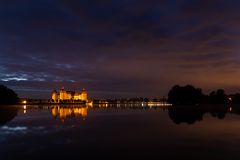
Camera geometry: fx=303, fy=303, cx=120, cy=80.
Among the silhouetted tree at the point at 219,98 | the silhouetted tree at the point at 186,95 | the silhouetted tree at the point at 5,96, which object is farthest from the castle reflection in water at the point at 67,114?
the silhouetted tree at the point at 219,98

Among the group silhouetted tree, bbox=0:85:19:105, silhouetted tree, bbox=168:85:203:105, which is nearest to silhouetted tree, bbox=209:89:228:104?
silhouetted tree, bbox=168:85:203:105

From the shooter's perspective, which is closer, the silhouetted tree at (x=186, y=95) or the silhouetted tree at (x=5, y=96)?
the silhouetted tree at (x=5, y=96)

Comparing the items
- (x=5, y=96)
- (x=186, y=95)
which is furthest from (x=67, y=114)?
(x=5, y=96)

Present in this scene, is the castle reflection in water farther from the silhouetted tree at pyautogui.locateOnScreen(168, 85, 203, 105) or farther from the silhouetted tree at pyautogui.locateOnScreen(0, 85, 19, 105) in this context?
the silhouetted tree at pyautogui.locateOnScreen(0, 85, 19, 105)

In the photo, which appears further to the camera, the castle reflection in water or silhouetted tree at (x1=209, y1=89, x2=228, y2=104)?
silhouetted tree at (x1=209, y1=89, x2=228, y2=104)

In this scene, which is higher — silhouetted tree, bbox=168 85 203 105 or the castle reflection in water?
silhouetted tree, bbox=168 85 203 105

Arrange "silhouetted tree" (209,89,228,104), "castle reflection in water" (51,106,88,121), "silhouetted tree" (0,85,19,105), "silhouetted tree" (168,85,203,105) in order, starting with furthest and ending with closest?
"silhouetted tree" (209,89,228,104) < "silhouetted tree" (168,85,203,105) < "silhouetted tree" (0,85,19,105) < "castle reflection in water" (51,106,88,121)

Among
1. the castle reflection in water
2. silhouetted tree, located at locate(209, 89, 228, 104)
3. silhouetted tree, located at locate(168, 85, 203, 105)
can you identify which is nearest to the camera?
the castle reflection in water

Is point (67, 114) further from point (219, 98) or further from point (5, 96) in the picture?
point (219, 98)

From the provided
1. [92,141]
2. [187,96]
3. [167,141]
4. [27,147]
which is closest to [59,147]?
[27,147]

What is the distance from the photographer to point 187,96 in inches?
5418

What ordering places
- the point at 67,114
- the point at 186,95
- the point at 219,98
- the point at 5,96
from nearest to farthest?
the point at 67,114
the point at 186,95
the point at 5,96
the point at 219,98

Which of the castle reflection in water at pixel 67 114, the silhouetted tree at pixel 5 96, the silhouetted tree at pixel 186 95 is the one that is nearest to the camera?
the castle reflection in water at pixel 67 114

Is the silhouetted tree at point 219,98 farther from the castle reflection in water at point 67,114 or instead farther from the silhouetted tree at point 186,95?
the castle reflection in water at point 67,114
